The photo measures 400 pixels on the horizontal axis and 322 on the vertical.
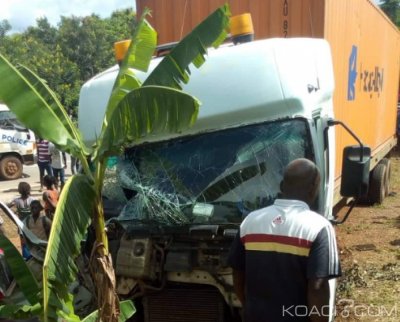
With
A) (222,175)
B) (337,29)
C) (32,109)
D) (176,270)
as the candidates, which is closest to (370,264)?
(337,29)

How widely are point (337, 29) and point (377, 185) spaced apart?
472 cm

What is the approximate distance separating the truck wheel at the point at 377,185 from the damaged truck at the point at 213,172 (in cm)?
582

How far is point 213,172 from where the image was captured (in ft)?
13.0

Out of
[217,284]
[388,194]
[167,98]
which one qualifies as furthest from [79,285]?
[388,194]

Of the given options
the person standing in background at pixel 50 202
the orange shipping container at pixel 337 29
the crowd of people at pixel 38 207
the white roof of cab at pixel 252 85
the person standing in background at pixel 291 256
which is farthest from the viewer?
the person standing in background at pixel 50 202

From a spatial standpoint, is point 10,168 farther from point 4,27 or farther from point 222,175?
point 4,27

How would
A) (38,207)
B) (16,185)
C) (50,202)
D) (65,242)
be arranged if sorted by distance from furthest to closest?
(16,185), (50,202), (38,207), (65,242)

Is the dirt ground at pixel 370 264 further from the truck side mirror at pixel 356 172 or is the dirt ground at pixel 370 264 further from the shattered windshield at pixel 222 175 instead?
the shattered windshield at pixel 222 175

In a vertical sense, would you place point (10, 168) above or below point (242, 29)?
below

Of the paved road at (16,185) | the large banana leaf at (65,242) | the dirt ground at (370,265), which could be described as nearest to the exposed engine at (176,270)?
the large banana leaf at (65,242)

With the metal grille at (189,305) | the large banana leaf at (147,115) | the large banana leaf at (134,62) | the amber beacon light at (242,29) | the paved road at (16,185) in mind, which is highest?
the amber beacon light at (242,29)

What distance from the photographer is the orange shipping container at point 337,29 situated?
533 centimetres

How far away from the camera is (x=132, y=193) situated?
13.8 feet

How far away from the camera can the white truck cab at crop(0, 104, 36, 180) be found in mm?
15320
